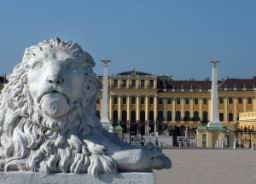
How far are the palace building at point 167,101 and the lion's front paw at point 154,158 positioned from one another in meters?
96.1

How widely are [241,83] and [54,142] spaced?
333ft

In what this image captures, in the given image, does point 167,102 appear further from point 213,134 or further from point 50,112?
point 50,112

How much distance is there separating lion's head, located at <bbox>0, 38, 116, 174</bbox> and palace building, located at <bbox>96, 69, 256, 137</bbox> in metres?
96.1

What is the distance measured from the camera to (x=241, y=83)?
102 metres

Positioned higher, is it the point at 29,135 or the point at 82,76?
the point at 82,76

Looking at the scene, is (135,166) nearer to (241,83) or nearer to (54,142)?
(54,142)

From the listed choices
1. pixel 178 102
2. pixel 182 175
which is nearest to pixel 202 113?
pixel 178 102

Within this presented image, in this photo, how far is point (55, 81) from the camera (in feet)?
8.61

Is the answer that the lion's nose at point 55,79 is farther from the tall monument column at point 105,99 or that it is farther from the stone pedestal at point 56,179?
the tall monument column at point 105,99

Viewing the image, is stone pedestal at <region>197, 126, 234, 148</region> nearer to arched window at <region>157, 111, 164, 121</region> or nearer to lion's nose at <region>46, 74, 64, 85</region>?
lion's nose at <region>46, 74, 64, 85</region>

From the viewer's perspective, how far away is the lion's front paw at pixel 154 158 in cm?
268

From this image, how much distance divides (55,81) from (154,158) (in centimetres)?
57

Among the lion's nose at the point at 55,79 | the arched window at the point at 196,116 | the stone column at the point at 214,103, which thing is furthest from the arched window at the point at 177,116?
the lion's nose at the point at 55,79

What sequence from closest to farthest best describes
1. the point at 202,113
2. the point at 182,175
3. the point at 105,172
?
the point at 105,172, the point at 182,175, the point at 202,113
